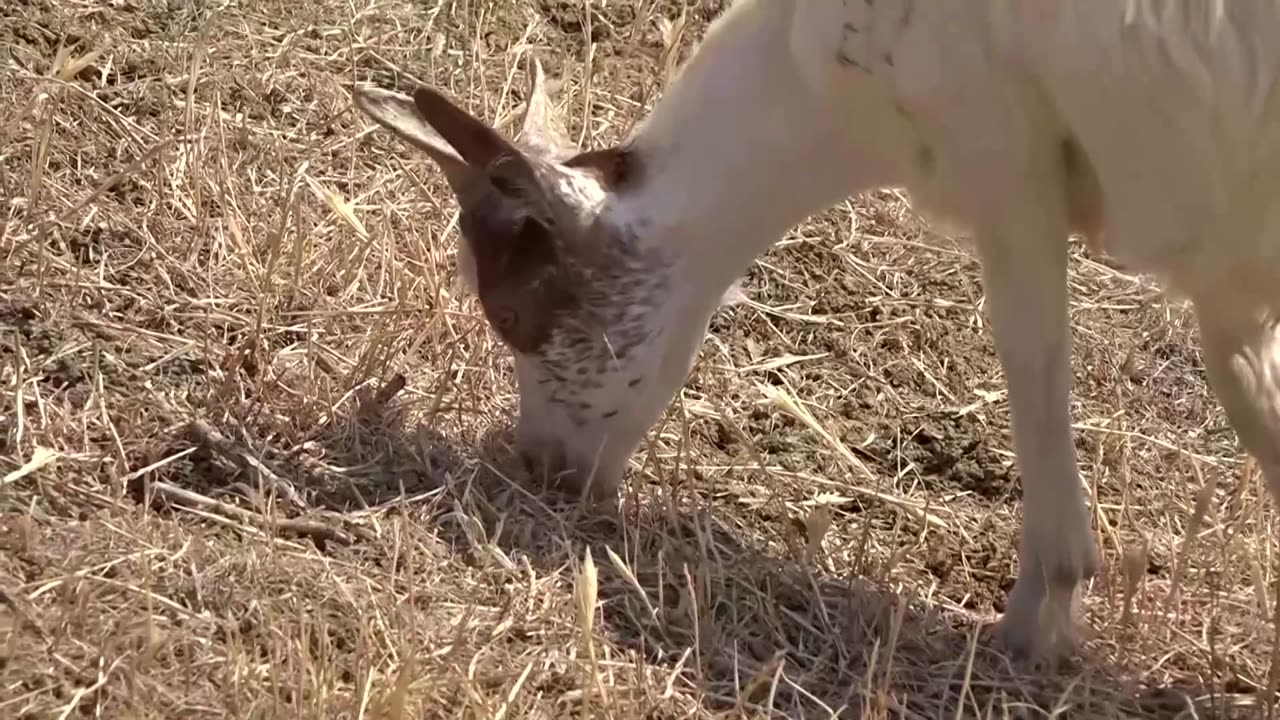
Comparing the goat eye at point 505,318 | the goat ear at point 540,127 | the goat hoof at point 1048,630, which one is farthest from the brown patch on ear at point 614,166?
the goat hoof at point 1048,630

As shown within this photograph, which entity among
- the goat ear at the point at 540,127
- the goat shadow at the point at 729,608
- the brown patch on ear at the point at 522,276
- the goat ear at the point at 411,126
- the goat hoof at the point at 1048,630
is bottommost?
the goat shadow at the point at 729,608

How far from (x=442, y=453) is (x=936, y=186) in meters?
1.02

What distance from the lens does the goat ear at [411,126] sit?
98.8 inches

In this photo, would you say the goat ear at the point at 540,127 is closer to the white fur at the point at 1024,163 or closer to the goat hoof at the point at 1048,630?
the white fur at the point at 1024,163

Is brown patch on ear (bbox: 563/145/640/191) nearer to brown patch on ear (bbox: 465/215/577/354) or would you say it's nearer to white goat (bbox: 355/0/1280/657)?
white goat (bbox: 355/0/1280/657)

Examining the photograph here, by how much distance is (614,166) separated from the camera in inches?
98.7

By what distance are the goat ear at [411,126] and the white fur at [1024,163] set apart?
0.90 ft

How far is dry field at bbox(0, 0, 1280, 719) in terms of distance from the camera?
1926 millimetres

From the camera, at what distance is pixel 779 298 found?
3.55 meters

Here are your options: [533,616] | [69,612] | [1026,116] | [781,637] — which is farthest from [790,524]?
[69,612]

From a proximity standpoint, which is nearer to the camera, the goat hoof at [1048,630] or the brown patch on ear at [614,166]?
the goat hoof at [1048,630]

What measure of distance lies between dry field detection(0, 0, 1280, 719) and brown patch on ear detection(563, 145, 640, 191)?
1.55 feet

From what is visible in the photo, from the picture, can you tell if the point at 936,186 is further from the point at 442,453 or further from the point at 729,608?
the point at 442,453

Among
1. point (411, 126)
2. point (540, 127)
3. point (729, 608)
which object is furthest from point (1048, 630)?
point (411, 126)
